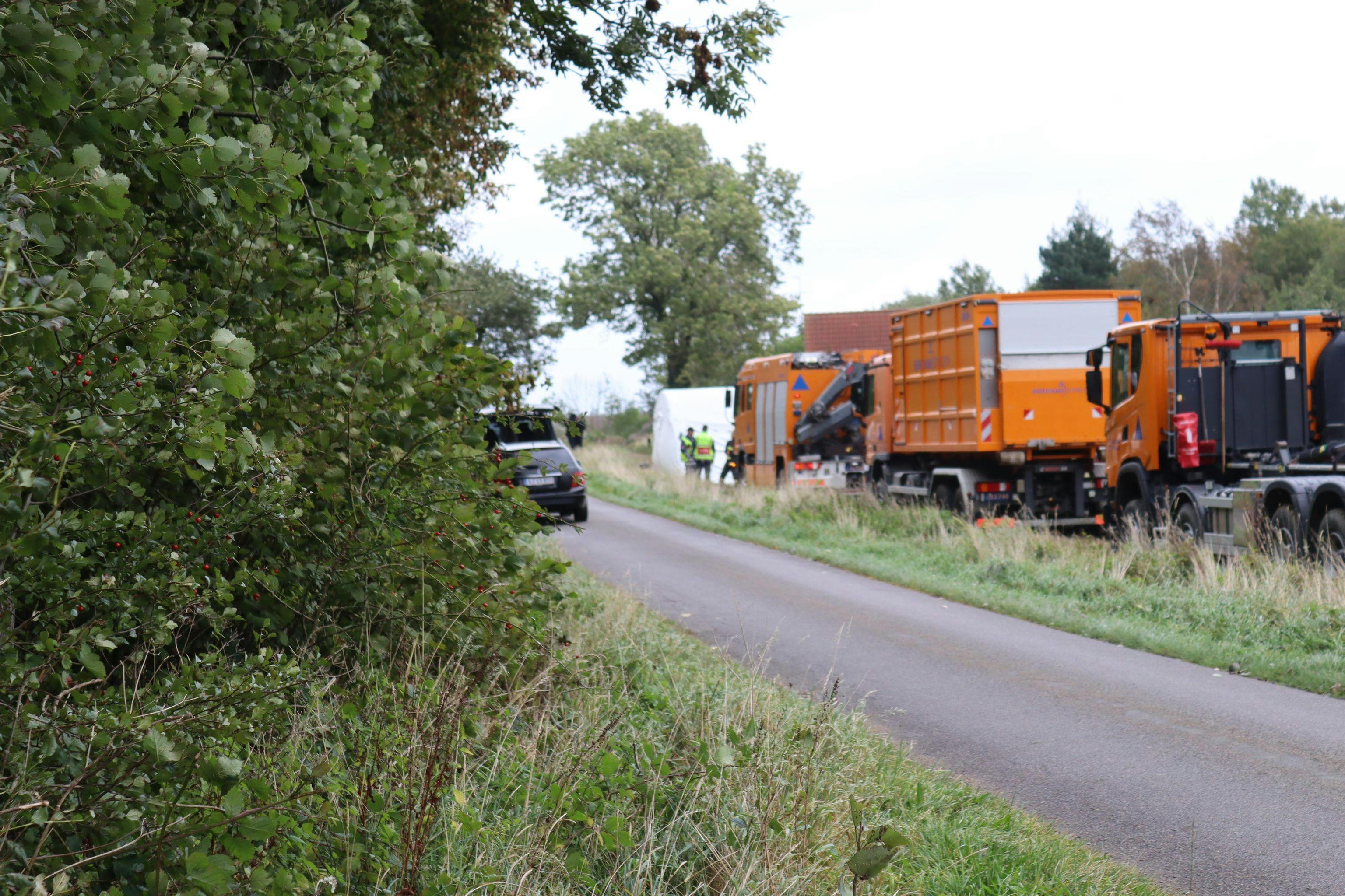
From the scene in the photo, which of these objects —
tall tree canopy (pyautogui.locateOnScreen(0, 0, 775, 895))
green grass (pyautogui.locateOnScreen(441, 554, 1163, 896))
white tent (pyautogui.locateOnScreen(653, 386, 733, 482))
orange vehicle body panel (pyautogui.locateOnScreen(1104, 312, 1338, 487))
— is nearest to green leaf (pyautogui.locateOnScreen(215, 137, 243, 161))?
tall tree canopy (pyautogui.locateOnScreen(0, 0, 775, 895))

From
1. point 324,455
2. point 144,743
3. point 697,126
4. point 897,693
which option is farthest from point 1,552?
point 697,126

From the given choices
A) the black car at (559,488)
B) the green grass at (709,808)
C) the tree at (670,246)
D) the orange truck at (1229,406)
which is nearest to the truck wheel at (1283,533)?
the orange truck at (1229,406)

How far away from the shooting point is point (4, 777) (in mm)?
2689

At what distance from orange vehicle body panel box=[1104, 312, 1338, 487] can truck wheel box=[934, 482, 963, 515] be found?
11.4ft

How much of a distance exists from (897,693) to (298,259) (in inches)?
199

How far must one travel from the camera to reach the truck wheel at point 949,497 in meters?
19.0

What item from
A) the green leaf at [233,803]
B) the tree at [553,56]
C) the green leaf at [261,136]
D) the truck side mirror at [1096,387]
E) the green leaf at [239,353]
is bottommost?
the green leaf at [233,803]

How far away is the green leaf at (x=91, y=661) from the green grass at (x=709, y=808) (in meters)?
1.08

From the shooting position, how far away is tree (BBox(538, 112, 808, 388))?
57.7 metres

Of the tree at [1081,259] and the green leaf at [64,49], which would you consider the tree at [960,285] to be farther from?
the green leaf at [64,49]

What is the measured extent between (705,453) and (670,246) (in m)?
24.5

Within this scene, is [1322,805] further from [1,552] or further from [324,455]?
[1,552]

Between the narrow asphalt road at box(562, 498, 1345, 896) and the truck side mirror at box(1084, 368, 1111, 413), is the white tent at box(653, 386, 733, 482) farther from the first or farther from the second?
the narrow asphalt road at box(562, 498, 1345, 896)

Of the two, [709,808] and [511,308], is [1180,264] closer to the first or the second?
[511,308]
